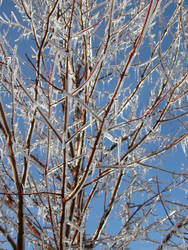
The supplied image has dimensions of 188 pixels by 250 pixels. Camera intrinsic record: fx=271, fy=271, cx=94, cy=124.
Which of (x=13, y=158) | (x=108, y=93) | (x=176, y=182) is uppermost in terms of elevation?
(x=108, y=93)

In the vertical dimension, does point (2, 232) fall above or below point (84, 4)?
below

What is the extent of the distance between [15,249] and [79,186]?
756 millimetres

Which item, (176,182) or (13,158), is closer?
(13,158)

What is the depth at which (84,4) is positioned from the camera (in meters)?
2.87

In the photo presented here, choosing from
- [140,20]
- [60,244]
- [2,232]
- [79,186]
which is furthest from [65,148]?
[140,20]

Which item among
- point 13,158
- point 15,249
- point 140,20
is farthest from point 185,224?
point 140,20

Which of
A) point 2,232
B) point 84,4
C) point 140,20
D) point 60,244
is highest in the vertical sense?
point 84,4

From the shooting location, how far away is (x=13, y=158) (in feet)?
5.56

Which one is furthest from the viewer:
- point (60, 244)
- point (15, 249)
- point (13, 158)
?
point (15, 249)

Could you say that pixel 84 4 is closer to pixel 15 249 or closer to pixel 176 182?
pixel 176 182

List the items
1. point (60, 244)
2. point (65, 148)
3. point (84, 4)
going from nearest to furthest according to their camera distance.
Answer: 1. point (65, 148)
2. point (60, 244)
3. point (84, 4)

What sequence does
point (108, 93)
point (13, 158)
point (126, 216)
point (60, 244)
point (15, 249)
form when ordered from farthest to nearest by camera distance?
point (108, 93)
point (126, 216)
point (15, 249)
point (60, 244)
point (13, 158)

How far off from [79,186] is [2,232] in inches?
→ 27.6

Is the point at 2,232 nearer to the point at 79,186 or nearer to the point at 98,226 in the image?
the point at 79,186
